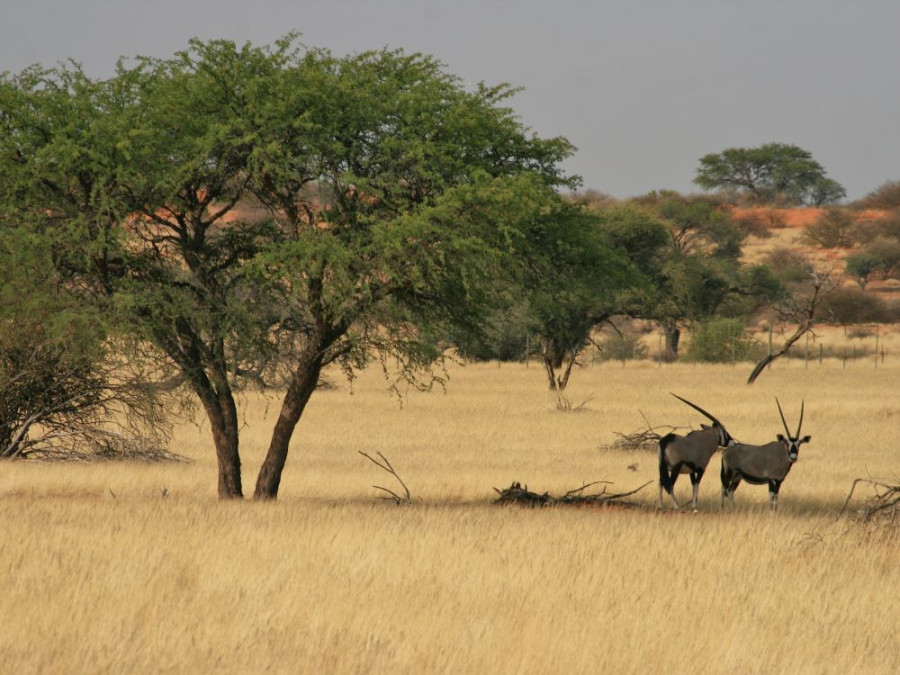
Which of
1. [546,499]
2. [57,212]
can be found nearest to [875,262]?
[546,499]

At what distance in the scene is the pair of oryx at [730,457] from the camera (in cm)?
1597

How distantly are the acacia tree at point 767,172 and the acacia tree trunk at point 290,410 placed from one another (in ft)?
370

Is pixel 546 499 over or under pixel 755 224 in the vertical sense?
under

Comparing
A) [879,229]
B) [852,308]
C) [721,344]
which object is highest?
[879,229]

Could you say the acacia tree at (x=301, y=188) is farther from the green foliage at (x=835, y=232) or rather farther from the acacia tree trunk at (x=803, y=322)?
the green foliage at (x=835, y=232)

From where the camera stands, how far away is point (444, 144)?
1645 centimetres

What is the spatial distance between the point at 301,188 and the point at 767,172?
4793 inches

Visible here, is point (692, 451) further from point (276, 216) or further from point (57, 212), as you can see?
point (57, 212)

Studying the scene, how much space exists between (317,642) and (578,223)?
414 inches

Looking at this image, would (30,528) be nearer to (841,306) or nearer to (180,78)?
(180,78)

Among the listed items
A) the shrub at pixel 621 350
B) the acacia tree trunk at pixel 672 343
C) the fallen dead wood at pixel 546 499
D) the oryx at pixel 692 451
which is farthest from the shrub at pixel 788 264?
the oryx at pixel 692 451

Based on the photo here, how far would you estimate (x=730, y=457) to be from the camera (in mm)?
16328

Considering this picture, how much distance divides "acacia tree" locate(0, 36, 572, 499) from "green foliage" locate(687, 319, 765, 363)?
165ft

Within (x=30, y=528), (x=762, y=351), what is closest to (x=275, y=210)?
(x=30, y=528)
